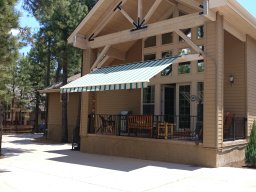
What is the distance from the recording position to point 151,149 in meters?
13.3

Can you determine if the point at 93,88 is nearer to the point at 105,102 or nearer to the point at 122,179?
the point at 122,179

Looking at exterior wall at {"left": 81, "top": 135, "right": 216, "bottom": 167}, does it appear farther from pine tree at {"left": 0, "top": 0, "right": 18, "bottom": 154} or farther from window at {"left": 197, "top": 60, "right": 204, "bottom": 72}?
pine tree at {"left": 0, "top": 0, "right": 18, "bottom": 154}

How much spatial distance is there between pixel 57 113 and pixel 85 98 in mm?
8658

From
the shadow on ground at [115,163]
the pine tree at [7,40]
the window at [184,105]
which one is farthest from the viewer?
the window at [184,105]

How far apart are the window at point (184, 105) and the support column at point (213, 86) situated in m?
3.53

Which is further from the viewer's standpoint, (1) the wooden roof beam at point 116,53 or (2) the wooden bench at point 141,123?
(1) the wooden roof beam at point 116,53

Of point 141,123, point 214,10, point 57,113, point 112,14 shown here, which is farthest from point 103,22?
point 57,113

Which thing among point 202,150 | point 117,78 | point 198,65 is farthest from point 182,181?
point 198,65

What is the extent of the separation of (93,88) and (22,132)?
21.6m

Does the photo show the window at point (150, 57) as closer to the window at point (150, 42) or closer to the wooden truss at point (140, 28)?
the window at point (150, 42)

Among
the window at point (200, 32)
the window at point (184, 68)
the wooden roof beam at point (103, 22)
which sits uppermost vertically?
the wooden roof beam at point (103, 22)

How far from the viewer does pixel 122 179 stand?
936cm

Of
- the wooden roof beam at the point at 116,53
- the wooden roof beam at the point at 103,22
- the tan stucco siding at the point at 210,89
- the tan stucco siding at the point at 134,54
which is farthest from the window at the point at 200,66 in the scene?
the wooden roof beam at the point at 116,53

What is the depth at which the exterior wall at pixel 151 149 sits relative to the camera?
1179 centimetres
